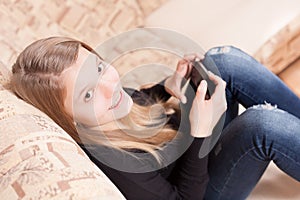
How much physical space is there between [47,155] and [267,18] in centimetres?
97

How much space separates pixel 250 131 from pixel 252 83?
0.18 m

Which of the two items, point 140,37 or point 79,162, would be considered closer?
point 79,162

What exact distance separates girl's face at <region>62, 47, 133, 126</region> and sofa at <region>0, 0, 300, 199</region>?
9 cm

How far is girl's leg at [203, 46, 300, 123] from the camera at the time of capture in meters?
1.23

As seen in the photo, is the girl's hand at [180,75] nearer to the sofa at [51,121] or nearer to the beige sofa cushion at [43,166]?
the sofa at [51,121]

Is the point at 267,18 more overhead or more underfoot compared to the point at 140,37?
more overhead

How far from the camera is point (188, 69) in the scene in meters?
1.26

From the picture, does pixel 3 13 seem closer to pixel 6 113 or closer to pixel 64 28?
pixel 64 28

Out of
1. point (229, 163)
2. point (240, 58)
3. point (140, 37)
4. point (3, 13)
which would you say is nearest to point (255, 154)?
point (229, 163)

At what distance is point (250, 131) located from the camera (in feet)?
3.59

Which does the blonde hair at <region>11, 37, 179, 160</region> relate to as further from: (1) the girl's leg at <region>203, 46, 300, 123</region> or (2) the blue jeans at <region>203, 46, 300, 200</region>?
(1) the girl's leg at <region>203, 46, 300, 123</region>

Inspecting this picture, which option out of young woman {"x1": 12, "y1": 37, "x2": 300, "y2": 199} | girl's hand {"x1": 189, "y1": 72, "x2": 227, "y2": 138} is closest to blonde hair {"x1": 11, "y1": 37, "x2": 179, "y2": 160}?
young woman {"x1": 12, "y1": 37, "x2": 300, "y2": 199}

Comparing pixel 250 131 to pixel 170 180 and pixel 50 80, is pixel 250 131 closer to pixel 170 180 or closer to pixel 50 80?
pixel 170 180

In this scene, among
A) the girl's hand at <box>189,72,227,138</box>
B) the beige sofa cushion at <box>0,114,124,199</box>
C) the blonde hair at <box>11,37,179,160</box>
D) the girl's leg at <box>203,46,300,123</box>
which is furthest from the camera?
the girl's leg at <box>203,46,300,123</box>
